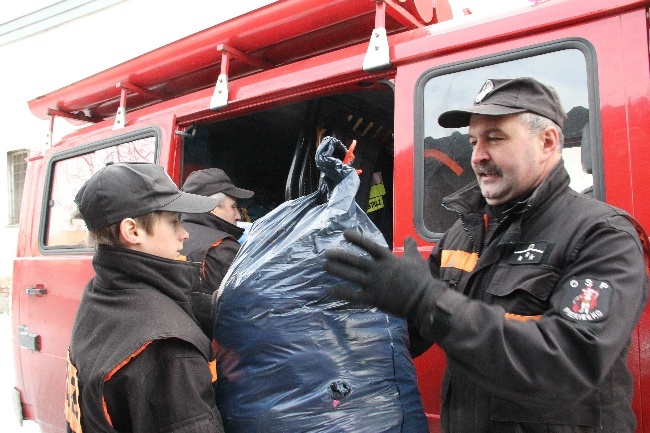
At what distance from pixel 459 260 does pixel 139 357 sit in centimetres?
86

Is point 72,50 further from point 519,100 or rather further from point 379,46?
point 519,100

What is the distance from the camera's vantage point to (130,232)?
4.57ft

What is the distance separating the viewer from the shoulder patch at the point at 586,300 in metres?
1.05

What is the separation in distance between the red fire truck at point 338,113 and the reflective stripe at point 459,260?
0.90 ft

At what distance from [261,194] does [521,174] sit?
2.92 metres

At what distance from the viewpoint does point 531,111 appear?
1.30 metres

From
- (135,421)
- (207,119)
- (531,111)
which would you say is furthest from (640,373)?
(207,119)

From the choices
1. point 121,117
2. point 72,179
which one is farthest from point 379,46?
point 72,179

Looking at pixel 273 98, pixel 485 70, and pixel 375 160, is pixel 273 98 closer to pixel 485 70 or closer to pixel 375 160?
pixel 485 70

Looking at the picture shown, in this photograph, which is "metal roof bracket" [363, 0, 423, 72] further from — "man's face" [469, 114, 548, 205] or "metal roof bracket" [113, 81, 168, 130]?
"metal roof bracket" [113, 81, 168, 130]

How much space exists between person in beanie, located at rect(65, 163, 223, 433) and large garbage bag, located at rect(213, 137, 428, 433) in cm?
13

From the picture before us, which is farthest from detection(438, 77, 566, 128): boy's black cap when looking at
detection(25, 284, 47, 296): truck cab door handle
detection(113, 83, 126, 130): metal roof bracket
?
detection(25, 284, 47, 296): truck cab door handle

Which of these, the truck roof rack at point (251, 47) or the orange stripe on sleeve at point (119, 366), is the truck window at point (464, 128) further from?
the orange stripe on sleeve at point (119, 366)

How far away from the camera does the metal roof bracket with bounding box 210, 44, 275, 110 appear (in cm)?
247
